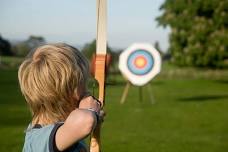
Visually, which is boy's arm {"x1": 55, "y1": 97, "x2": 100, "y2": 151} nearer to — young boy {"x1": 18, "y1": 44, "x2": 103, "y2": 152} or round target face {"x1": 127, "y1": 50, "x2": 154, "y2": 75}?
young boy {"x1": 18, "y1": 44, "x2": 103, "y2": 152}

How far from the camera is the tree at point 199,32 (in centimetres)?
2488

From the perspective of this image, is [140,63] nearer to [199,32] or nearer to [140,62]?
[140,62]

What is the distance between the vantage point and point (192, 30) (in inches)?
1003

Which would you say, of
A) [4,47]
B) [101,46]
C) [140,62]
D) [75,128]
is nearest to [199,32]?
[140,62]

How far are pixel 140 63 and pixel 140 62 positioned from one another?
46mm

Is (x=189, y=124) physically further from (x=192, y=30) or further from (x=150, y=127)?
(x=192, y=30)

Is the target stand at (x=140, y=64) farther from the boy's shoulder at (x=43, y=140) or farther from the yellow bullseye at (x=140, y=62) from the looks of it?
the boy's shoulder at (x=43, y=140)

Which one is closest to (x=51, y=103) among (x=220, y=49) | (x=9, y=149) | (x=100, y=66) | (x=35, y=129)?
(x=35, y=129)

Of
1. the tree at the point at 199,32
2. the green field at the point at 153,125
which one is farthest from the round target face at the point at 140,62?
the tree at the point at 199,32

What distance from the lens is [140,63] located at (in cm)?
1346

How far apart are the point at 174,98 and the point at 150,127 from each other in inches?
246

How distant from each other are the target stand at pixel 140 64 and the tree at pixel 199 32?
1146cm

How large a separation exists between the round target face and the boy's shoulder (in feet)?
38.1

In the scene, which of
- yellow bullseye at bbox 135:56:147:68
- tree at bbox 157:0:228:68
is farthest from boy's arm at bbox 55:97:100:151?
tree at bbox 157:0:228:68
